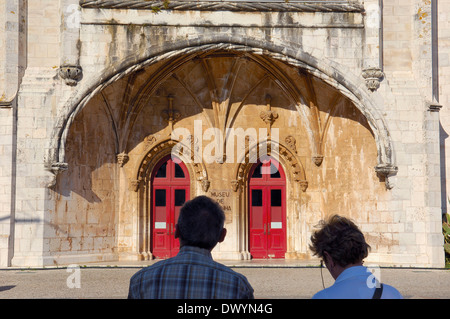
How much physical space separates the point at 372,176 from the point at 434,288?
4746 millimetres

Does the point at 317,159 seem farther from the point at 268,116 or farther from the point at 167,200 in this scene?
the point at 167,200

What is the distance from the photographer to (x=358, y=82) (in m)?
13.4

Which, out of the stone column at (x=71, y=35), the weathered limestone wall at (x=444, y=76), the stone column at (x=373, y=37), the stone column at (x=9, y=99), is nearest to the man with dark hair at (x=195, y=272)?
the stone column at (x=9, y=99)

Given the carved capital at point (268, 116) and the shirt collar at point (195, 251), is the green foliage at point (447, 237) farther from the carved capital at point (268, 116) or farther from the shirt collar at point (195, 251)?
the shirt collar at point (195, 251)

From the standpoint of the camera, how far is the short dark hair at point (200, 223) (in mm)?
2818

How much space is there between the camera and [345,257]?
296cm

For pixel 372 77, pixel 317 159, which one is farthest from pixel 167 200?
pixel 372 77

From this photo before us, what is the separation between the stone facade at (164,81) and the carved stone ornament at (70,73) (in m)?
0.02

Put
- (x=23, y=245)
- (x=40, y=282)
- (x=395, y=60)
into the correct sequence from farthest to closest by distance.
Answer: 1. (x=395, y=60)
2. (x=23, y=245)
3. (x=40, y=282)

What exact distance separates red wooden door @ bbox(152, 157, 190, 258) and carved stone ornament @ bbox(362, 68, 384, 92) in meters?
4.58

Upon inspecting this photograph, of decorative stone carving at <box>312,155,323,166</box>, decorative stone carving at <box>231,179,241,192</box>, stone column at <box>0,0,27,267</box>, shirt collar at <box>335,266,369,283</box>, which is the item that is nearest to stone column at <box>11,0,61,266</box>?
stone column at <box>0,0,27,267</box>
